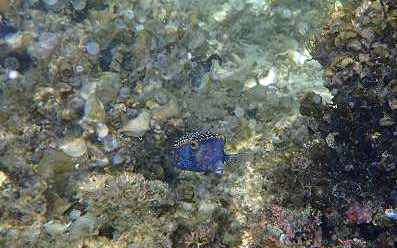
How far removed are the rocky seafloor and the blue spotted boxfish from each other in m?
0.43

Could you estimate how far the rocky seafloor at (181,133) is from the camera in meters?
3.54

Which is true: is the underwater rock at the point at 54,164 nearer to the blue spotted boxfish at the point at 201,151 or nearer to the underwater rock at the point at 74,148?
the underwater rock at the point at 74,148

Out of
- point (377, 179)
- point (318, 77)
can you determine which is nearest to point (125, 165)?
point (377, 179)

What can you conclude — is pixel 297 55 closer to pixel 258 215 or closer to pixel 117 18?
pixel 117 18

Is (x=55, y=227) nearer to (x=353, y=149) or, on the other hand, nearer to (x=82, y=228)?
(x=82, y=228)

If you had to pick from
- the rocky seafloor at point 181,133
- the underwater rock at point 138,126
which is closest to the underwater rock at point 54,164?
the rocky seafloor at point 181,133

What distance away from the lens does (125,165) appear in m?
4.23

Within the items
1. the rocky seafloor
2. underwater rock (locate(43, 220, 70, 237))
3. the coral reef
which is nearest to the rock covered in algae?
the rocky seafloor

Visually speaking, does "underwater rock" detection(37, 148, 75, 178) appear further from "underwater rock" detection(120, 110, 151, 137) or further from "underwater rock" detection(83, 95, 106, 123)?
"underwater rock" detection(120, 110, 151, 137)

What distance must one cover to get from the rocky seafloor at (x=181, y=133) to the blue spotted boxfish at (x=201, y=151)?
433mm

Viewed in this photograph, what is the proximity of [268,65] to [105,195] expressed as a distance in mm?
3941

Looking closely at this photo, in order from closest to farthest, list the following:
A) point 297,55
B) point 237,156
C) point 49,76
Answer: point 237,156
point 49,76
point 297,55

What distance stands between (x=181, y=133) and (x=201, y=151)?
0.87 metres

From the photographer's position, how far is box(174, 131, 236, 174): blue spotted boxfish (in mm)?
3703
